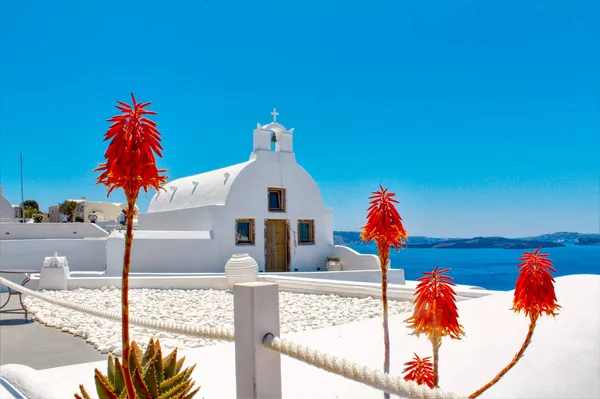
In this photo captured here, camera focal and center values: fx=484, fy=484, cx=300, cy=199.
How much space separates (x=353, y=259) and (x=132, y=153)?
51.0 ft

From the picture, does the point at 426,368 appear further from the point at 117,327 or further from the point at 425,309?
the point at 117,327

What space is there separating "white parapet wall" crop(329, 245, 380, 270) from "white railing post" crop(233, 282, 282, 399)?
47.1ft

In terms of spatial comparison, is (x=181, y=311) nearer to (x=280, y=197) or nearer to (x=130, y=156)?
(x=130, y=156)

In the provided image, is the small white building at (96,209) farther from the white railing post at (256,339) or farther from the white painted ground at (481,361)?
the white railing post at (256,339)

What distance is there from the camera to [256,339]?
6.69ft

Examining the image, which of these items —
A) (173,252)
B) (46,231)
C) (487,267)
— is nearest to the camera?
(173,252)

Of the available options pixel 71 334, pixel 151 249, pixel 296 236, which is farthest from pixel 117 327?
pixel 296 236

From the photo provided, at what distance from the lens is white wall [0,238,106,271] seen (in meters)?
14.8

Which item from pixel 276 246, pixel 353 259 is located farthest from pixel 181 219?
pixel 353 259

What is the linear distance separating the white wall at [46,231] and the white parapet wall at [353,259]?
9580 millimetres

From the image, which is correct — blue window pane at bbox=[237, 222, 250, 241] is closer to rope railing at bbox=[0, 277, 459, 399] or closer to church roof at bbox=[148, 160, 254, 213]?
church roof at bbox=[148, 160, 254, 213]

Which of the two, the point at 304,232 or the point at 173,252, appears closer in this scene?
the point at 173,252

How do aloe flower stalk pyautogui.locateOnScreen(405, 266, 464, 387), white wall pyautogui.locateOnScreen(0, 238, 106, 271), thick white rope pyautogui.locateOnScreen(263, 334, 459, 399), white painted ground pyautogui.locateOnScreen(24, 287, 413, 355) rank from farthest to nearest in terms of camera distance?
white wall pyautogui.locateOnScreen(0, 238, 106, 271) < white painted ground pyautogui.locateOnScreen(24, 287, 413, 355) < aloe flower stalk pyautogui.locateOnScreen(405, 266, 464, 387) < thick white rope pyautogui.locateOnScreen(263, 334, 459, 399)

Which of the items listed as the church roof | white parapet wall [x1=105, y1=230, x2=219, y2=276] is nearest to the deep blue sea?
white parapet wall [x1=105, y1=230, x2=219, y2=276]
